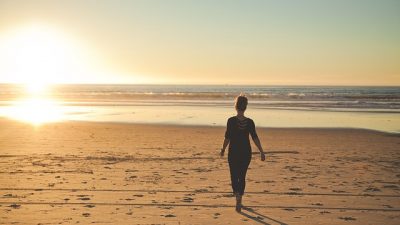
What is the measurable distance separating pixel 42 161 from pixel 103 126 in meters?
9.64

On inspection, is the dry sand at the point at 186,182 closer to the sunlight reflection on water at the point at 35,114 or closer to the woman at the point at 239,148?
the woman at the point at 239,148

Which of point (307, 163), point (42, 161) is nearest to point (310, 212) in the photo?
point (307, 163)

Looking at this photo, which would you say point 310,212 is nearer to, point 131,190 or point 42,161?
point 131,190

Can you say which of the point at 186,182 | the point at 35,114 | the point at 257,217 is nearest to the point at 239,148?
the point at 257,217

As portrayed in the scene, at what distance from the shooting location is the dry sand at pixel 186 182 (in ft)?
20.5

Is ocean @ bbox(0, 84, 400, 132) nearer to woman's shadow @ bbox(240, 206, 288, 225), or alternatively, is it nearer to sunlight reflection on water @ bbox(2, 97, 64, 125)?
sunlight reflection on water @ bbox(2, 97, 64, 125)

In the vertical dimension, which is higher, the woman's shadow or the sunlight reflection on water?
the sunlight reflection on water

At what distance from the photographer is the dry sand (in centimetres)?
625

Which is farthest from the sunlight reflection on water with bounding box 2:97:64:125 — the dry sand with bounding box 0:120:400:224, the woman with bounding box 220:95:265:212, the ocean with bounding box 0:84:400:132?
the woman with bounding box 220:95:265:212

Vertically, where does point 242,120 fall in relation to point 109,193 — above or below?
above

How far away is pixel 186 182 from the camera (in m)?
8.59

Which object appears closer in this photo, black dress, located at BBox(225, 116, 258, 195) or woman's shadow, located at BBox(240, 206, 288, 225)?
woman's shadow, located at BBox(240, 206, 288, 225)

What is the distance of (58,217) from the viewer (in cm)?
605

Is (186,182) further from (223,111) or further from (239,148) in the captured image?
(223,111)
